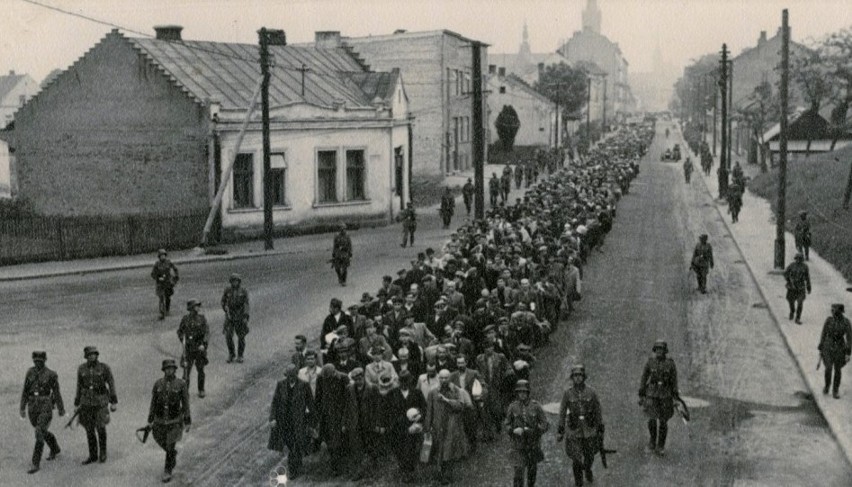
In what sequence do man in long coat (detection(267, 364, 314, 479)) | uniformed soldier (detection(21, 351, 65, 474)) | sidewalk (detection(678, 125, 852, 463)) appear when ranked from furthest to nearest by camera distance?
sidewalk (detection(678, 125, 852, 463)), uniformed soldier (detection(21, 351, 65, 474)), man in long coat (detection(267, 364, 314, 479))

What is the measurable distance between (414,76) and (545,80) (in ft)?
160

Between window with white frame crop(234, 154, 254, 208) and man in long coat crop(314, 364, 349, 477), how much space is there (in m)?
22.0

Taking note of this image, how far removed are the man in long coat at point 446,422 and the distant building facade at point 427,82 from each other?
45.4 meters

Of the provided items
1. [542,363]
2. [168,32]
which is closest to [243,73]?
[168,32]

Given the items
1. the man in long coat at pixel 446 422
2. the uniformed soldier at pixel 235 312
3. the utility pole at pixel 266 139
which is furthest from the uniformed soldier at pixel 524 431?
the utility pole at pixel 266 139

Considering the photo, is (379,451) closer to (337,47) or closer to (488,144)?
(337,47)

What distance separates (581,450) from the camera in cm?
1092

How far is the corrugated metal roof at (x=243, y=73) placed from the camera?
3403 cm

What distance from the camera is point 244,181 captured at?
108ft

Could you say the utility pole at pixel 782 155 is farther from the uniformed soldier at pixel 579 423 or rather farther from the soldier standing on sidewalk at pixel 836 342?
the uniformed soldier at pixel 579 423

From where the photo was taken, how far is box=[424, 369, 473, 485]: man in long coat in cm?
1105

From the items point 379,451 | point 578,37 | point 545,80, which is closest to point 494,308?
point 379,451

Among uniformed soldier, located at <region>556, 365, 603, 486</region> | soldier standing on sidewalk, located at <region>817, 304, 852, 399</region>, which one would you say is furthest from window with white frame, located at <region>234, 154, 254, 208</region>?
uniformed soldier, located at <region>556, 365, 603, 486</region>

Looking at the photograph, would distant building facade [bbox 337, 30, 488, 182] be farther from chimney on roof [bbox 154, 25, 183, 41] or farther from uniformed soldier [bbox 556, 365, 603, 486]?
uniformed soldier [bbox 556, 365, 603, 486]
